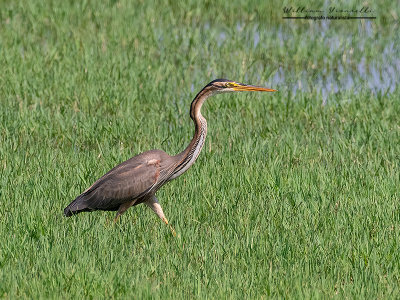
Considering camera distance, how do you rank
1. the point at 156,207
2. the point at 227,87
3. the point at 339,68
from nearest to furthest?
the point at 156,207, the point at 227,87, the point at 339,68

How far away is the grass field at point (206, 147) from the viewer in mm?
5699

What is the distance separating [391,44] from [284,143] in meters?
4.80


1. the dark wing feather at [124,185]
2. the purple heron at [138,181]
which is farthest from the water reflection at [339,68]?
the dark wing feather at [124,185]

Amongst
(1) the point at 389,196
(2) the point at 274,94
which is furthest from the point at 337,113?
(1) the point at 389,196

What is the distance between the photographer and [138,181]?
22.1 ft

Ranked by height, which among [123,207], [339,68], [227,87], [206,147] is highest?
[227,87]

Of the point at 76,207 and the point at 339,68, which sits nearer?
the point at 76,207

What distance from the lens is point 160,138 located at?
9055 millimetres

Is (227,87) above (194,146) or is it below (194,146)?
above

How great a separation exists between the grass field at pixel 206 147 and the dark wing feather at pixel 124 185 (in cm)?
17

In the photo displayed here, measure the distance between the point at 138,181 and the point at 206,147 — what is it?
223 cm

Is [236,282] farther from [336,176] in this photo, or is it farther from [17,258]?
[336,176]

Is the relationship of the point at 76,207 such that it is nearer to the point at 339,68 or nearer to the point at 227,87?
the point at 227,87

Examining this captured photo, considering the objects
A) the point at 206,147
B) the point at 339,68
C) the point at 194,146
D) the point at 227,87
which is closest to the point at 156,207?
the point at 194,146
